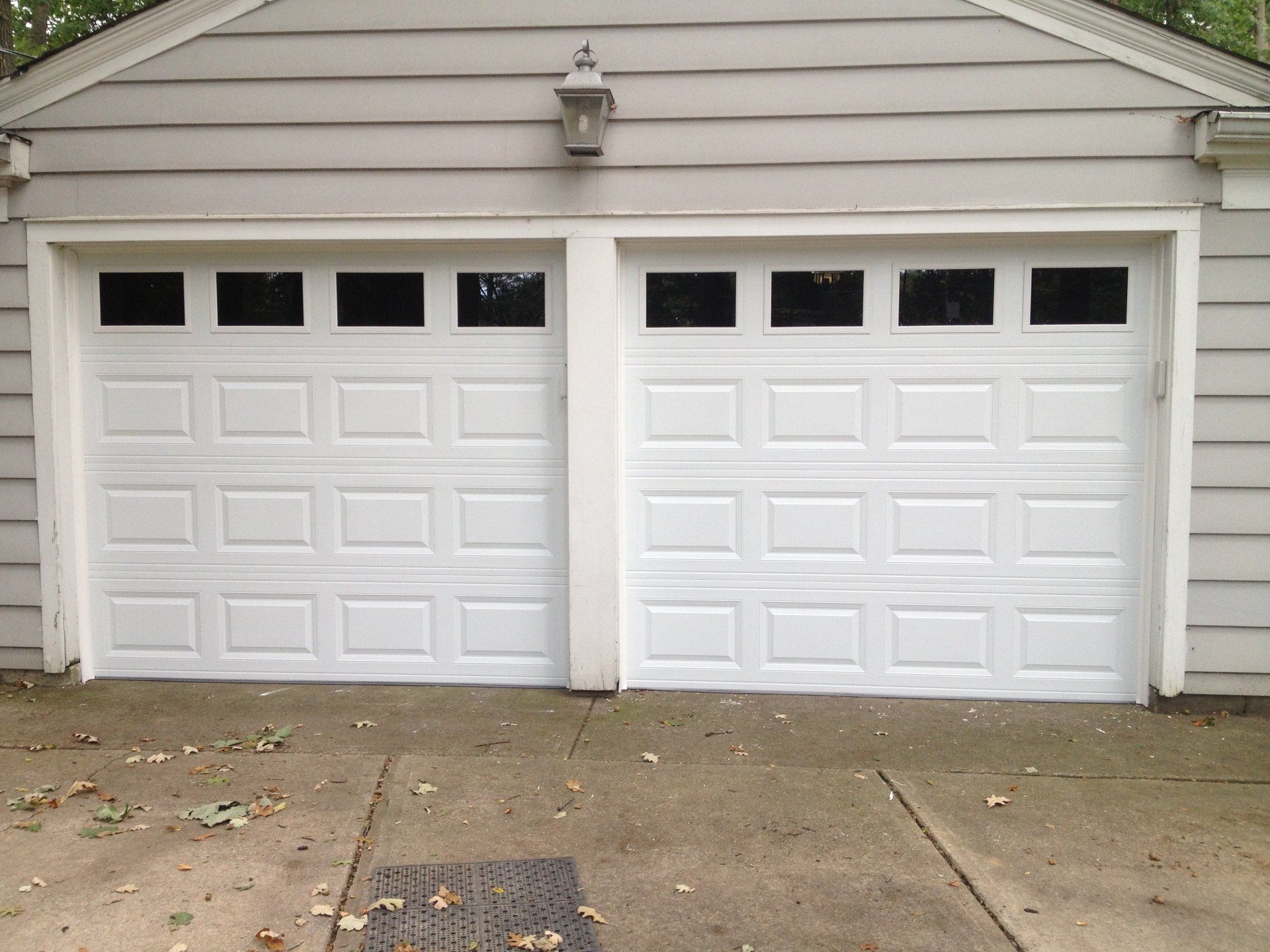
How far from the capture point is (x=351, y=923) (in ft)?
9.80

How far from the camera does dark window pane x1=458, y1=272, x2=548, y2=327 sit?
205 inches

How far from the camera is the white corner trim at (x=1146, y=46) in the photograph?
4.67 meters

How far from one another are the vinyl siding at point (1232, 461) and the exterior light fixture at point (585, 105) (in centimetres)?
287

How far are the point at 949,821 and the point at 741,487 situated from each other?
2.01 m

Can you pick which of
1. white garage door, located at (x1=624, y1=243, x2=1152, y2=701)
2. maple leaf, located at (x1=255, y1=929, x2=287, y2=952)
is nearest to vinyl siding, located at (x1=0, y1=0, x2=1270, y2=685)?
white garage door, located at (x1=624, y1=243, x2=1152, y2=701)

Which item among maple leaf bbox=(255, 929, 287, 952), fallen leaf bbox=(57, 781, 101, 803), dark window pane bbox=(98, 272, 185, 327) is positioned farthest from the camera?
dark window pane bbox=(98, 272, 185, 327)

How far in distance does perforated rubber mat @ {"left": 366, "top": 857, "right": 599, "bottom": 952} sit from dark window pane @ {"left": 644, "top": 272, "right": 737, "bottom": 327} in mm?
2780

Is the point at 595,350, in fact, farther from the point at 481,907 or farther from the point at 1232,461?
the point at 1232,461

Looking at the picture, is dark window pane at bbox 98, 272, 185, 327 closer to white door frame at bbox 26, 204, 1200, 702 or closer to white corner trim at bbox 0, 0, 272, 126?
white door frame at bbox 26, 204, 1200, 702

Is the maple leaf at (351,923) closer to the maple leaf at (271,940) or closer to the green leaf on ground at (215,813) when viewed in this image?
the maple leaf at (271,940)

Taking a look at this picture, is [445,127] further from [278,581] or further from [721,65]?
[278,581]

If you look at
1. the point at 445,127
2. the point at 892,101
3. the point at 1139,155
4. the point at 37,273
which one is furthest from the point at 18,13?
the point at 1139,155

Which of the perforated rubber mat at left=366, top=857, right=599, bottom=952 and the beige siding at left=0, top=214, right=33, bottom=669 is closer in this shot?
the perforated rubber mat at left=366, top=857, right=599, bottom=952

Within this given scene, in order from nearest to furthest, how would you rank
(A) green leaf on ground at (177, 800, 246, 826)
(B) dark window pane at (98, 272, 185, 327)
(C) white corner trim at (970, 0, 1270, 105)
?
(A) green leaf on ground at (177, 800, 246, 826) < (C) white corner trim at (970, 0, 1270, 105) < (B) dark window pane at (98, 272, 185, 327)
